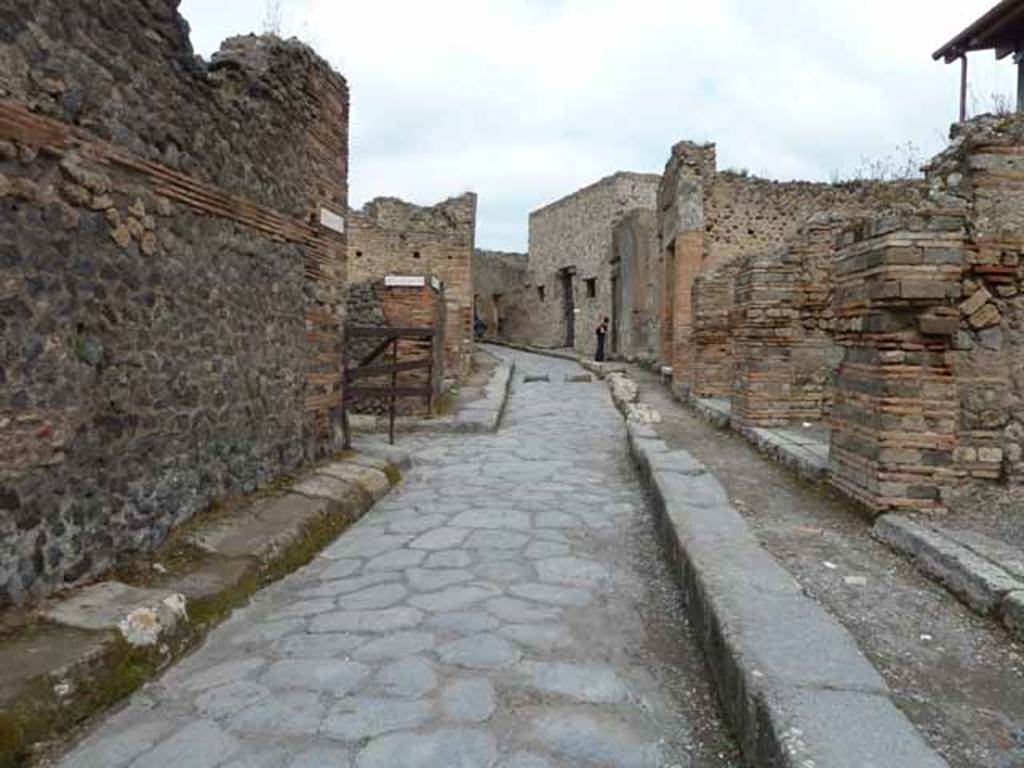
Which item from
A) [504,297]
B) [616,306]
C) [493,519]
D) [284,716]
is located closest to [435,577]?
[493,519]

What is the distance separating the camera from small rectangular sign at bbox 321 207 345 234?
225 inches

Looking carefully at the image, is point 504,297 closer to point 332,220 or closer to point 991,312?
point 332,220

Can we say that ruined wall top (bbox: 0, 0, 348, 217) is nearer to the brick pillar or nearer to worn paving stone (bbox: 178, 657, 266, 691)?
worn paving stone (bbox: 178, 657, 266, 691)

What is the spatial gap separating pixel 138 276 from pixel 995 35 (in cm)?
1472

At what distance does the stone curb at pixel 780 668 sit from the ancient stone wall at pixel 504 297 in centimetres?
2788

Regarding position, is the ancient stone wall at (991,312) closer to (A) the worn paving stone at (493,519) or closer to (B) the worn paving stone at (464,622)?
(A) the worn paving stone at (493,519)

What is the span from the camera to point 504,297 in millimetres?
32656

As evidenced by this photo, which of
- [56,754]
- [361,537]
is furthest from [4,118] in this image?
[361,537]

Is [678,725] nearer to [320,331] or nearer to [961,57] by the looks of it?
[320,331]

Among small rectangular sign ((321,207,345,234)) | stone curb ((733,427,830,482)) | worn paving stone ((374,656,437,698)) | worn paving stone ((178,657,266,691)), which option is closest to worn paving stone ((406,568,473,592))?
worn paving stone ((374,656,437,698))

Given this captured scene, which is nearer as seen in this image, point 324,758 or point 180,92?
point 324,758

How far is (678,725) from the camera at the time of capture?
7.74 feet

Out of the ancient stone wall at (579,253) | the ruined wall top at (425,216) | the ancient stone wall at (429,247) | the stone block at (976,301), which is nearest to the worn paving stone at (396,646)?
the stone block at (976,301)

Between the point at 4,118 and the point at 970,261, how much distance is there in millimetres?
4665
